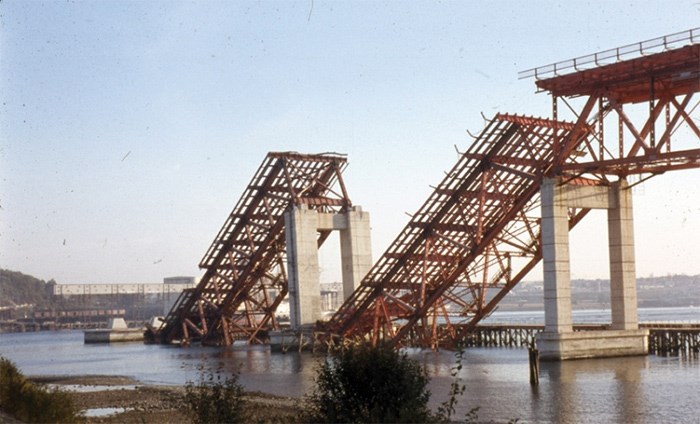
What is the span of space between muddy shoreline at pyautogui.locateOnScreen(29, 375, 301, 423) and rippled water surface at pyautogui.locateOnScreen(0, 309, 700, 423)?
3.13 m

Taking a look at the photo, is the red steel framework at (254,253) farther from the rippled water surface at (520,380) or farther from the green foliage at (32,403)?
the green foliage at (32,403)

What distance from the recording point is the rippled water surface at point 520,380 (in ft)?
113

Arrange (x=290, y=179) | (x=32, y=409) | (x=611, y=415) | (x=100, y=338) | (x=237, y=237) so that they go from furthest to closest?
(x=100, y=338), (x=237, y=237), (x=290, y=179), (x=611, y=415), (x=32, y=409)

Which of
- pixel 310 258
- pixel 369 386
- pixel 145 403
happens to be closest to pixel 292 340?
pixel 310 258

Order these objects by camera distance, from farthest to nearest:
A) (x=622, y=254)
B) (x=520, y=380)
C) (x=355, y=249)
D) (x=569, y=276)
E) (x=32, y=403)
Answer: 1. (x=355, y=249)
2. (x=622, y=254)
3. (x=569, y=276)
4. (x=520, y=380)
5. (x=32, y=403)

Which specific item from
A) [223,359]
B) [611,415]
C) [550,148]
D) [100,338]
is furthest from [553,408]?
[100,338]

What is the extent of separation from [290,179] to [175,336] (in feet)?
104

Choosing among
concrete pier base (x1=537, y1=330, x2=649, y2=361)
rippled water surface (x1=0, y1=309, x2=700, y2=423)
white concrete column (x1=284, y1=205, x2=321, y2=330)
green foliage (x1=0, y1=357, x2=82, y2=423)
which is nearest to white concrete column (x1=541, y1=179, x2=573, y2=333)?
concrete pier base (x1=537, y1=330, x2=649, y2=361)

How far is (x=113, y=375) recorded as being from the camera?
5962cm

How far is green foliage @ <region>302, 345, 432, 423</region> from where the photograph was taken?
840 inches

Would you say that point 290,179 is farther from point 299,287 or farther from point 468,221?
point 468,221

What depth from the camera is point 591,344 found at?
51688mm

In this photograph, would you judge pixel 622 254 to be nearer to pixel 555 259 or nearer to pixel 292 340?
pixel 555 259

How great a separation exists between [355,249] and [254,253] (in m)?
9.34
